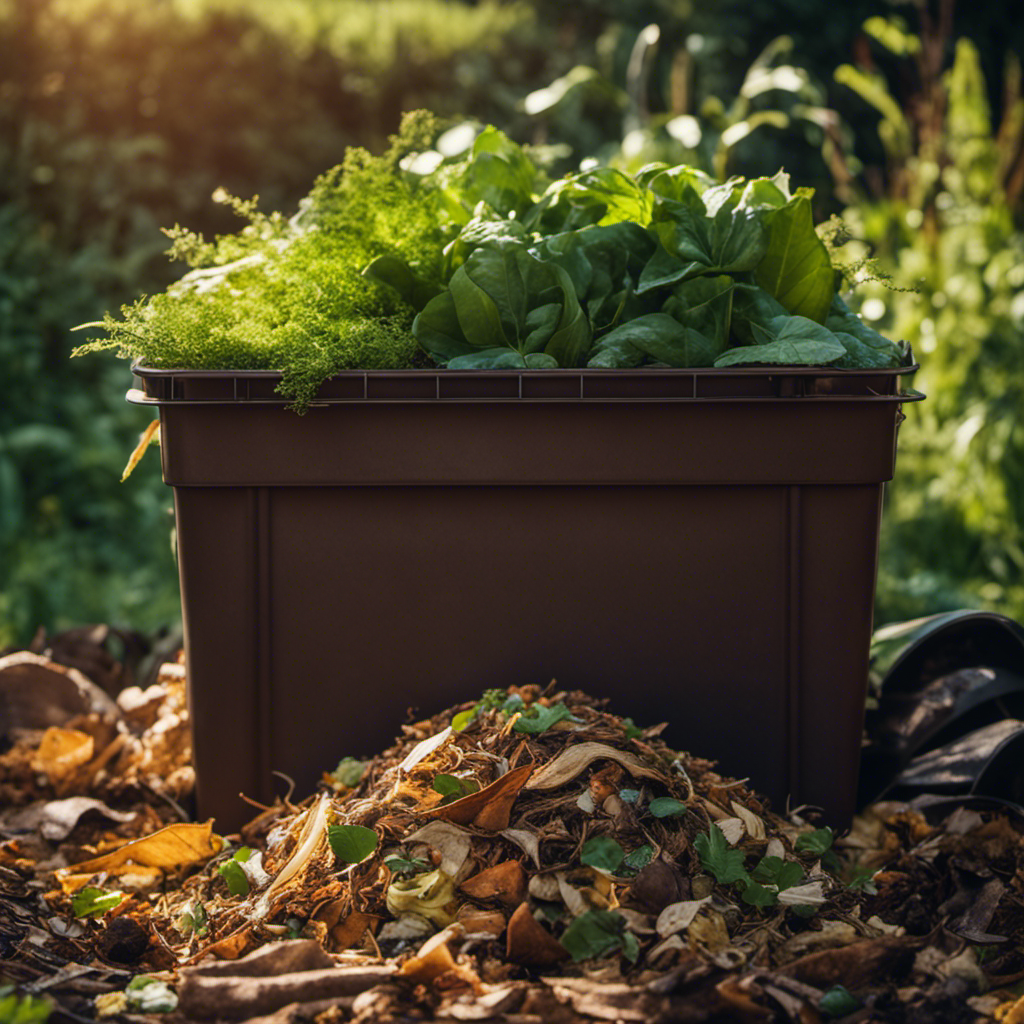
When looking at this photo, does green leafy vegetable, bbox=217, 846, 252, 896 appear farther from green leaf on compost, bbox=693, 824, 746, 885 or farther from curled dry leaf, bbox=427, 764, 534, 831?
green leaf on compost, bbox=693, 824, 746, 885

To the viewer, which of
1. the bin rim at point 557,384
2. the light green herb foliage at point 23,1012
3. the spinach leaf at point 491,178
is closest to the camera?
the light green herb foliage at point 23,1012

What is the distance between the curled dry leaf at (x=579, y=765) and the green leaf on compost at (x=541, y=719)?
1.8 inches

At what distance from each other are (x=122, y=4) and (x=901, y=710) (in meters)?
4.14

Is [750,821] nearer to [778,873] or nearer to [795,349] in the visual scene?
[778,873]

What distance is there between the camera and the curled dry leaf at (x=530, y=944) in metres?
1.11

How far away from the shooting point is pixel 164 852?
4.97ft

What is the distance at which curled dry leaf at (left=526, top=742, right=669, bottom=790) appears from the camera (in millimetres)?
1291

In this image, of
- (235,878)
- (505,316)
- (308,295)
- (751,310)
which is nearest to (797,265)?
(751,310)

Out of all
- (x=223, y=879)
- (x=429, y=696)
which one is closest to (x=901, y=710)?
(x=429, y=696)

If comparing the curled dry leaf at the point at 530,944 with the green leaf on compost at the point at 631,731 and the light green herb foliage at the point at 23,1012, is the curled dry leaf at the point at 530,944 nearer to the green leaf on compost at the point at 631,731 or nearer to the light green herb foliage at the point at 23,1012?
the green leaf on compost at the point at 631,731

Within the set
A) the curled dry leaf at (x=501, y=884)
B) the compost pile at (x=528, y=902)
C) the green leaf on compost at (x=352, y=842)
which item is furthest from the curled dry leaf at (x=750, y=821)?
the green leaf on compost at (x=352, y=842)

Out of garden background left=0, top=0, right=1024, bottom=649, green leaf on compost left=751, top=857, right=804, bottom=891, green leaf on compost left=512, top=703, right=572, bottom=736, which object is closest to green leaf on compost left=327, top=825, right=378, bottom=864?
green leaf on compost left=512, top=703, right=572, bottom=736

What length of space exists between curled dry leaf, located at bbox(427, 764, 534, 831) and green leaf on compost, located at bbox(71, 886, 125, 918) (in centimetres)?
49

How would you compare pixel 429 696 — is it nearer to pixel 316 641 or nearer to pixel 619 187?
pixel 316 641
